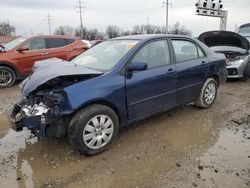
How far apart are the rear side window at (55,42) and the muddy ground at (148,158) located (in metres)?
4.32

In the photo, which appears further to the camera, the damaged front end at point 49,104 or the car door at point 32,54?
the car door at point 32,54

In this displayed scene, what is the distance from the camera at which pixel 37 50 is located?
8.00 meters

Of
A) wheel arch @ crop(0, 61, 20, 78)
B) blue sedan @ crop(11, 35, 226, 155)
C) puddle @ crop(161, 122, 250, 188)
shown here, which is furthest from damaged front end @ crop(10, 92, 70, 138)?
wheel arch @ crop(0, 61, 20, 78)

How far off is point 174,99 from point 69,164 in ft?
7.06

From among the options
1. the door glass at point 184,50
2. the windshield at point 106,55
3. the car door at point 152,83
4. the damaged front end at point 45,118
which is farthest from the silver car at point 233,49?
the damaged front end at point 45,118

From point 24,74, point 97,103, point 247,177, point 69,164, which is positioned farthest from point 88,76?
point 24,74

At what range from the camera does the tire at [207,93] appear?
4.98 metres

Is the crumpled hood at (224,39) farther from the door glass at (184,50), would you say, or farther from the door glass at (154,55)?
the door glass at (154,55)

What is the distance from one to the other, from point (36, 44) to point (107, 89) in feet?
18.8

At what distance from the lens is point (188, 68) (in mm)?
4445

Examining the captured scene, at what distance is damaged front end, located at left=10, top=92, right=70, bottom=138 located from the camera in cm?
305

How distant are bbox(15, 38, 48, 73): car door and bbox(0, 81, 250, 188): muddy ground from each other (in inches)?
139

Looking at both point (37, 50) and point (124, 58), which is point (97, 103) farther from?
point (37, 50)

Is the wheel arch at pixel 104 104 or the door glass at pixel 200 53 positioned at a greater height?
the door glass at pixel 200 53
